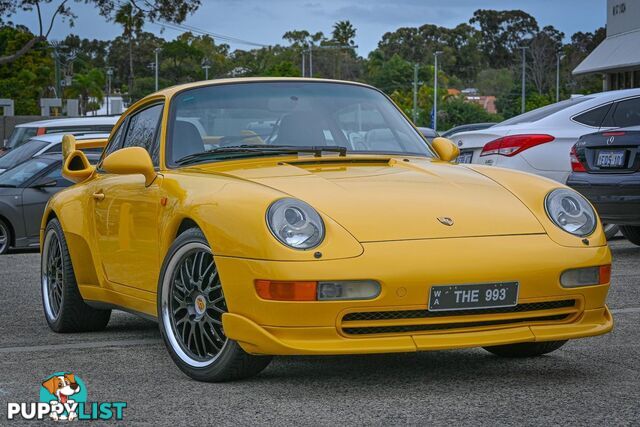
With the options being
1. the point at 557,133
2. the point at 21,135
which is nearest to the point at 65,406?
the point at 557,133

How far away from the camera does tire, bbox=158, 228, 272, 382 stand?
5133 mm

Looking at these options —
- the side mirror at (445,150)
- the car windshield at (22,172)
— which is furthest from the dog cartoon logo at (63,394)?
the car windshield at (22,172)

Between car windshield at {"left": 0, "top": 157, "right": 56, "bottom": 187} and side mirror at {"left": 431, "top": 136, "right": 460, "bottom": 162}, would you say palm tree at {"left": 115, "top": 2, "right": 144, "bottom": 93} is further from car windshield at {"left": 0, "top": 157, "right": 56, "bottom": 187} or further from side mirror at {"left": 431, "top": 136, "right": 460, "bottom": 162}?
side mirror at {"left": 431, "top": 136, "right": 460, "bottom": 162}

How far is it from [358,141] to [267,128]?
48 centimetres

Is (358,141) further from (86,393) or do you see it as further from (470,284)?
(86,393)

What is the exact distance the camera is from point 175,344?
5.47 m

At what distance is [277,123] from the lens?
20.7 feet

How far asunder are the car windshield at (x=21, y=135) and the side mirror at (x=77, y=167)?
583 inches

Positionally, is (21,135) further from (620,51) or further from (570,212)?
(620,51)

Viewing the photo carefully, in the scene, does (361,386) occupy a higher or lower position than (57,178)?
lower

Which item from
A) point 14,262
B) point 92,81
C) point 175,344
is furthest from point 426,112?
point 175,344

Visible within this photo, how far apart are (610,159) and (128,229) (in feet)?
17.8

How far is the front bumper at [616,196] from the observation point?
33.2ft

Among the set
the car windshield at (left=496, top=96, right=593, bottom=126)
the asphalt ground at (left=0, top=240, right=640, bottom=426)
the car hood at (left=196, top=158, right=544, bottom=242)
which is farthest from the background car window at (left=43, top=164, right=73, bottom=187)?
the car hood at (left=196, top=158, right=544, bottom=242)
